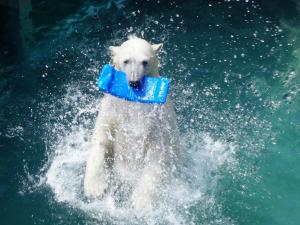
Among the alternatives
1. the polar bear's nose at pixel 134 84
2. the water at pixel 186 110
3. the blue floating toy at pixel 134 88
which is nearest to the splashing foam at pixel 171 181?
the water at pixel 186 110

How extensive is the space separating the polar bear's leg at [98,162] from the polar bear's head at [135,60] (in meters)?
0.60

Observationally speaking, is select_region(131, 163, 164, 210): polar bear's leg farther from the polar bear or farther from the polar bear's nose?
the polar bear's nose

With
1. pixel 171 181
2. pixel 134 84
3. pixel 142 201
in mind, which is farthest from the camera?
pixel 171 181

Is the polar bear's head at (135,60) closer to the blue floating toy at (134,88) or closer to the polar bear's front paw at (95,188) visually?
the blue floating toy at (134,88)

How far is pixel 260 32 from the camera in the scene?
823 cm

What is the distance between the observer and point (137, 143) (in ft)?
16.4

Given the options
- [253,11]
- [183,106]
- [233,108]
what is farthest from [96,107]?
[253,11]

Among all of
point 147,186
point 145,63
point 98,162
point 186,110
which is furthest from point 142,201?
point 186,110

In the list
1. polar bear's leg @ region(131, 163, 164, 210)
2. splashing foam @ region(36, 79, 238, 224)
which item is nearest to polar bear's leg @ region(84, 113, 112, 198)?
splashing foam @ region(36, 79, 238, 224)

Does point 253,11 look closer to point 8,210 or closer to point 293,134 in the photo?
point 293,134

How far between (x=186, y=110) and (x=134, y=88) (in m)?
2.08

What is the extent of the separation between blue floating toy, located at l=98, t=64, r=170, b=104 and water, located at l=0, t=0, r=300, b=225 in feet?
3.09

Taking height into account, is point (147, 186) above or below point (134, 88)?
below

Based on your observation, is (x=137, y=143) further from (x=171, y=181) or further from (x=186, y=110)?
(x=186, y=110)
